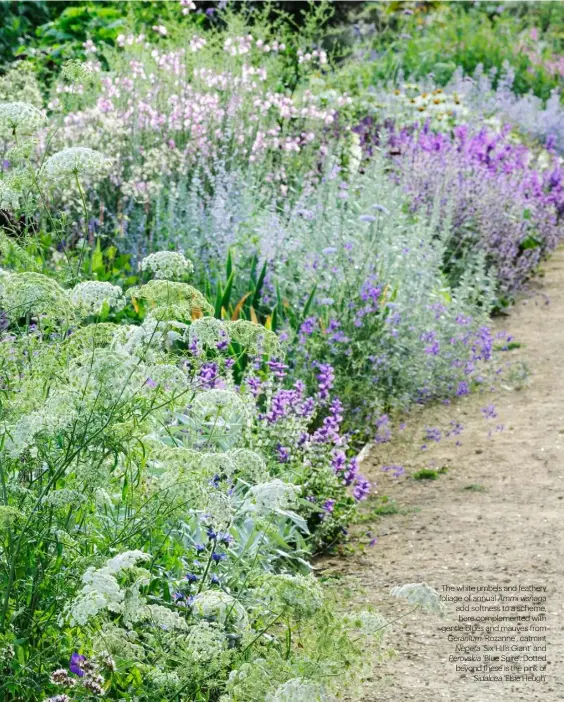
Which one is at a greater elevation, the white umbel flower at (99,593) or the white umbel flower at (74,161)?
the white umbel flower at (74,161)

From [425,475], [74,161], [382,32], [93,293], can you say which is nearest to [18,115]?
[74,161]

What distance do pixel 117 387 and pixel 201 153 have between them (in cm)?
474

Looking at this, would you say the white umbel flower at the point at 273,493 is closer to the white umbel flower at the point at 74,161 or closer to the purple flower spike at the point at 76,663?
the purple flower spike at the point at 76,663

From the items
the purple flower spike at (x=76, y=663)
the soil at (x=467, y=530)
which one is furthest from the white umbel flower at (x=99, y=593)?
the soil at (x=467, y=530)

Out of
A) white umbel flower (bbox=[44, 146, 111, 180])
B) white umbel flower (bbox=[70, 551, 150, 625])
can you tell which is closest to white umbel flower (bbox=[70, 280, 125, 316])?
white umbel flower (bbox=[44, 146, 111, 180])

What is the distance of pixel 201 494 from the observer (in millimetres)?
2314

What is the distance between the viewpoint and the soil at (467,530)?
3352mm

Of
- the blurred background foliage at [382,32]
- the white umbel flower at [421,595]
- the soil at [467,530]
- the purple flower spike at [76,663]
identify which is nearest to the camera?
the white umbel flower at [421,595]

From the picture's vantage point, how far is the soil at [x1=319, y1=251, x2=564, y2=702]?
3.35m

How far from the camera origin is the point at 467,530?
173 inches

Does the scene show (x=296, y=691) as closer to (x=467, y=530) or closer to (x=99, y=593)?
(x=99, y=593)

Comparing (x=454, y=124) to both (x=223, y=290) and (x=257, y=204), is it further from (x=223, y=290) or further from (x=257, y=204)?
(x=223, y=290)

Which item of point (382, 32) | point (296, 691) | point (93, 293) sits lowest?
point (382, 32)

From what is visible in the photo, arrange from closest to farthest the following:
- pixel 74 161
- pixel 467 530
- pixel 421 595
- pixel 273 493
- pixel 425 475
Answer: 1. pixel 421 595
2. pixel 273 493
3. pixel 74 161
4. pixel 467 530
5. pixel 425 475
